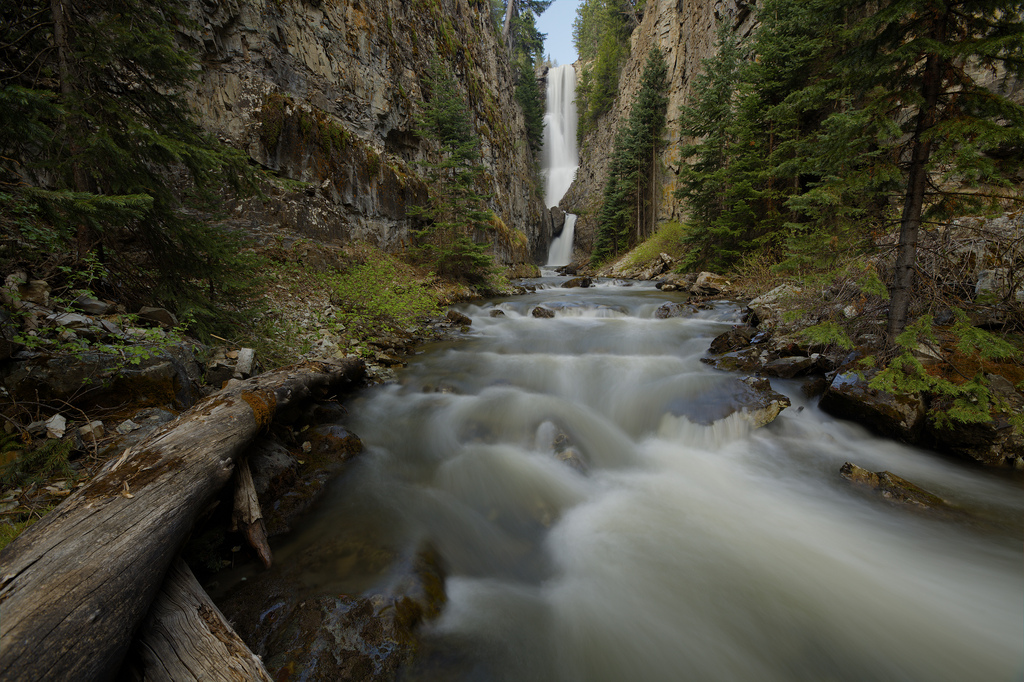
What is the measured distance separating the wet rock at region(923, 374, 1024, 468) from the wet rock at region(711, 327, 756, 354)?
294cm

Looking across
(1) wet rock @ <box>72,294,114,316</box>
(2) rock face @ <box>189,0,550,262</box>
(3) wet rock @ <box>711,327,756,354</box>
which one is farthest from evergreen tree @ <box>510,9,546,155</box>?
(1) wet rock @ <box>72,294,114,316</box>

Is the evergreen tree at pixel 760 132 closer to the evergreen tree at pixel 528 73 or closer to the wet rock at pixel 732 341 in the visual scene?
the wet rock at pixel 732 341

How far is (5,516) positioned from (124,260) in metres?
2.96

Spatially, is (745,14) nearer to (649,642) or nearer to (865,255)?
(865,255)

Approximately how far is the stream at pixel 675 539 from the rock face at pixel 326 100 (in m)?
7.45

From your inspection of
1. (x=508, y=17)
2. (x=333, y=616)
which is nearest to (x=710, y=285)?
(x=333, y=616)

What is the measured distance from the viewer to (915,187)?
11.5 ft

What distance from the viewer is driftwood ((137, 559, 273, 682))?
57.8 inches

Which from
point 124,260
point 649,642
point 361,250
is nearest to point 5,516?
point 124,260

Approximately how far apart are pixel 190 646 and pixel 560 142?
5398 centimetres

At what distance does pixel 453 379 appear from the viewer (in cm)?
600

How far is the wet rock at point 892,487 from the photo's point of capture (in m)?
3.24

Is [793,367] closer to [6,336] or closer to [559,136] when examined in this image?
[6,336]

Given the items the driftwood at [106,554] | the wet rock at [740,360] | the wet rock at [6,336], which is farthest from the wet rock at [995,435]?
the wet rock at [6,336]
